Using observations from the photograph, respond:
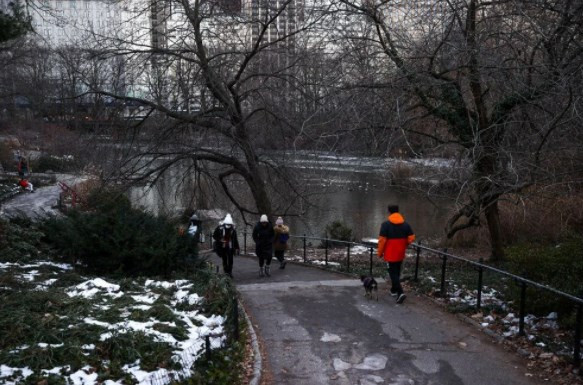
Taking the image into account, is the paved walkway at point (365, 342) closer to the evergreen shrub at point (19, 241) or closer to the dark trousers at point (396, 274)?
the dark trousers at point (396, 274)

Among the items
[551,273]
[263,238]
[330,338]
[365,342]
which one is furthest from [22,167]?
[551,273]

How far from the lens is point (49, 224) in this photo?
12586 mm

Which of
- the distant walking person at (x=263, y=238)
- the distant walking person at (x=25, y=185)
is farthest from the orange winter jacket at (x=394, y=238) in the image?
the distant walking person at (x=25, y=185)

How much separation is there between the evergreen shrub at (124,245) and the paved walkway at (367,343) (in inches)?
59.3

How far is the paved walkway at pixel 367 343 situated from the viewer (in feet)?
21.0

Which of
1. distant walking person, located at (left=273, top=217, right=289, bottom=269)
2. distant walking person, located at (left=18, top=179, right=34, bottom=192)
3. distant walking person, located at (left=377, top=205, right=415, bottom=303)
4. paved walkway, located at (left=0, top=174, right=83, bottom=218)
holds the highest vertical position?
distant walking person, located at (left=377, top=205, right=415, bottom=303)

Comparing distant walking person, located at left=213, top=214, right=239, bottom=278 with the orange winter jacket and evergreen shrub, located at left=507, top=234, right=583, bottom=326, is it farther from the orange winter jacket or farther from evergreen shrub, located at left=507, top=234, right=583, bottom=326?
evergreen shrub, located at left=507, top=234, right=583, bottom=326

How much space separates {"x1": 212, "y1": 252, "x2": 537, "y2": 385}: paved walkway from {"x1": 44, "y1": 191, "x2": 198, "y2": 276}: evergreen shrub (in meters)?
1.51

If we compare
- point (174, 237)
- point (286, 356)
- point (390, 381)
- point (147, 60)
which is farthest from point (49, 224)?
point (390, 381)

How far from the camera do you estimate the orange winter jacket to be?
9.12m

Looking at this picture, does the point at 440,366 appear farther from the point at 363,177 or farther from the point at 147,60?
the point at 363,177

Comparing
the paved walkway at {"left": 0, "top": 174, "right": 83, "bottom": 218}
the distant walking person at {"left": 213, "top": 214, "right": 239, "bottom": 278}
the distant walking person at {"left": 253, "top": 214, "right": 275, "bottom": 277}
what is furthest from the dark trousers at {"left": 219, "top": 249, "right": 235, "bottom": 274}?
the paved walkway at {"left": 0, "top": 174, "right": 83, "bottom": 218}

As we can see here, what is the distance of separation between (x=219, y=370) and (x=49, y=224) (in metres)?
7.93

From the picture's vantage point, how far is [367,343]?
24.3ft
